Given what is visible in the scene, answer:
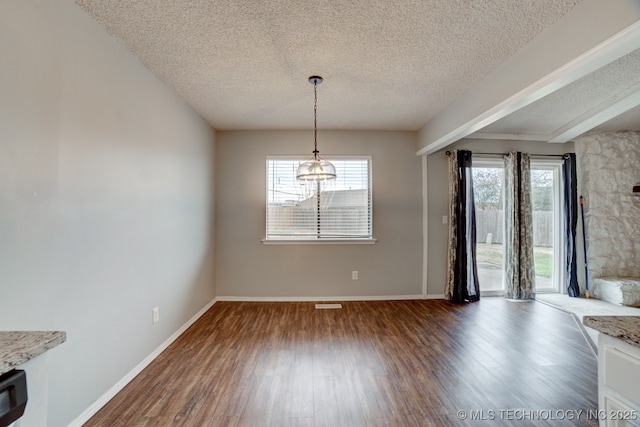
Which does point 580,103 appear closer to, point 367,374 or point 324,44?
point 324,44

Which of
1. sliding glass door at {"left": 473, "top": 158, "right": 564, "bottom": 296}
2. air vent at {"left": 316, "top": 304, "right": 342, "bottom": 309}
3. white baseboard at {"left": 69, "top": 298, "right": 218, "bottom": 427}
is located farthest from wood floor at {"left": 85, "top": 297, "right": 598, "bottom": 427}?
sliding glass door at {"left": 473, "top": 158, "right": 564, "bottom": 296}

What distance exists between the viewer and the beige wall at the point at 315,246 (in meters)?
4.19

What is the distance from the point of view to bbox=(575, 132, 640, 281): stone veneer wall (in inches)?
165

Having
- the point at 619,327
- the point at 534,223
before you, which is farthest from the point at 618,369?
the point at 534,223

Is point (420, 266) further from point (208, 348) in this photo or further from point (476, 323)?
point (208, 348)

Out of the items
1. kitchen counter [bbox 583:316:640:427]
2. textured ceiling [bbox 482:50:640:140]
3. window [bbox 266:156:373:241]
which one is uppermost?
textured ceiling [bbox 482:50:640:140]

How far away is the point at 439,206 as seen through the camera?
430 cm

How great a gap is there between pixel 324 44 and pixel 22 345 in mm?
2310

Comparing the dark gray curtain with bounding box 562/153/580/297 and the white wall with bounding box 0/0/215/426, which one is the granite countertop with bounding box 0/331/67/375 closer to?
the white wall with bounding box 0/0/215/426

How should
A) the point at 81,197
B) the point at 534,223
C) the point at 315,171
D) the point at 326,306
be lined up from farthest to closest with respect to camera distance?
1. the point at 534,223
2. the point at 326,306
3. the point at 315,171
4. the point at 81,197

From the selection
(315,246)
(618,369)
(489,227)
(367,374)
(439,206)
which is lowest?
(367,374)

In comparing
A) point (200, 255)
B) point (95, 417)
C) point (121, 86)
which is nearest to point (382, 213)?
point (200, 255)

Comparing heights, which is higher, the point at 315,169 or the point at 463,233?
the point at 315,169

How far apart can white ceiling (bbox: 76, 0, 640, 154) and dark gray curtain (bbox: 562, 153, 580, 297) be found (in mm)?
979
